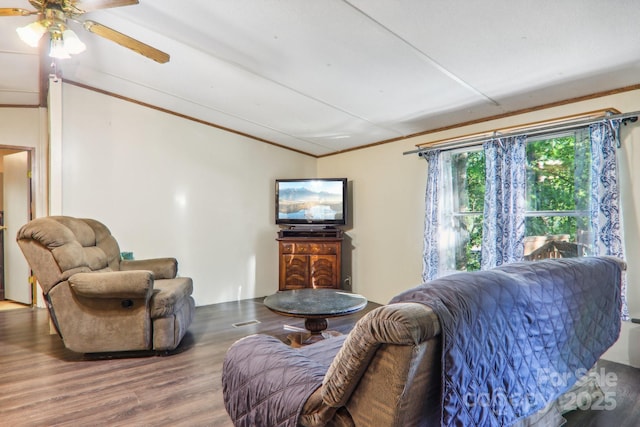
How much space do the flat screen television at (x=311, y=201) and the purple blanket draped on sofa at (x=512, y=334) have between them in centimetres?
349

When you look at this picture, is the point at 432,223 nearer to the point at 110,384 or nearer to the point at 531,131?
the point at 531,131

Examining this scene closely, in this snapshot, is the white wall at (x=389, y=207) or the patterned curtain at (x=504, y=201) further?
the white wall at (x=389, y=207)

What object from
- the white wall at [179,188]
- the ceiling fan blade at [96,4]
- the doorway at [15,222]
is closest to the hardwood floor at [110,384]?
the white wall at [179,188]

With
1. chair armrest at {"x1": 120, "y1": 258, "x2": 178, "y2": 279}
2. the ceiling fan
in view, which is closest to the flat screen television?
chair armrest at {"x1": 120, "y1": 258, "x2": 178, "y2": 279}

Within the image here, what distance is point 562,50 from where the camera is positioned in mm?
2342

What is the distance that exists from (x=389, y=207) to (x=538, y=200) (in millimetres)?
1775

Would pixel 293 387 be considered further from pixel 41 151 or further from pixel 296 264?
pixel 41 151

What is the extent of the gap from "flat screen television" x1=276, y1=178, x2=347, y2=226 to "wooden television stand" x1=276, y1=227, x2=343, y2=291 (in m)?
0.29

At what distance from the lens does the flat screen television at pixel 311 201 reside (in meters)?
4.99

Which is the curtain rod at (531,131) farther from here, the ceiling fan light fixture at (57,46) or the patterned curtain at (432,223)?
the ceiling fan light fixture at (57,46)

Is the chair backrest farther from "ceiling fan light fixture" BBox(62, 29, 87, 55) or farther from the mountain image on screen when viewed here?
the mountain image on screen

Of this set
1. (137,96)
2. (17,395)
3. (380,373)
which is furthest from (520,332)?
(137,96)

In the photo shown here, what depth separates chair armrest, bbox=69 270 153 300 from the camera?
8.71 ft

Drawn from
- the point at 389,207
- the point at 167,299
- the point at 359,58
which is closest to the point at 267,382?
the point at 167,299
